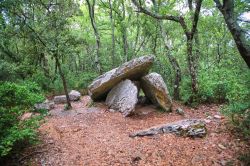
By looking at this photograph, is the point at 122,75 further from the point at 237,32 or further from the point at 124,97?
the point at 237,32

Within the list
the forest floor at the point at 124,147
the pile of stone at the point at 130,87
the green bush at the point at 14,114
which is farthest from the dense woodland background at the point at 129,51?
the pile of stone at the point at 130,87

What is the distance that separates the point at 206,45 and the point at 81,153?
55.4 ft

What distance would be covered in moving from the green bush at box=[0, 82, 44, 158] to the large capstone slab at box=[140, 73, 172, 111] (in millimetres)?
4763

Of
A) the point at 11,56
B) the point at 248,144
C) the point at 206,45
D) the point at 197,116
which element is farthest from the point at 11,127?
the point at 206,45

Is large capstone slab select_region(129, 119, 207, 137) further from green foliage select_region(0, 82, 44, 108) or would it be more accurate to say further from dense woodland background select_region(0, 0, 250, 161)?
green foliage select_region(0, 82, 44, 108)

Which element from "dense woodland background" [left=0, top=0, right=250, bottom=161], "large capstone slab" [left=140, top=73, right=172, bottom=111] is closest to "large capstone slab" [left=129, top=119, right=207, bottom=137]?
"dense woodland background" [left=0, top=0, right=250, bottom=161]

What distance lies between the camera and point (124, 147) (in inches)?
232

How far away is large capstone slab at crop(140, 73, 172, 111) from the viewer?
9.15 m

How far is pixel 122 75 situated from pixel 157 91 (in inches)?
64.6

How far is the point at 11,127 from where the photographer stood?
16.8 ft

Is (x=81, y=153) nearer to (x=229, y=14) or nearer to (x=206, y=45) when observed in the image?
(x=229, y=14)

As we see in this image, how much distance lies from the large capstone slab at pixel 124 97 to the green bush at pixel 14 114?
12.5ft

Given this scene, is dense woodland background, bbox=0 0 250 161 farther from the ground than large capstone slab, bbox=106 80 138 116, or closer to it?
farther from the ground

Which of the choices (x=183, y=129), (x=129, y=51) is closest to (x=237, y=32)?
(x=183, y=129)
